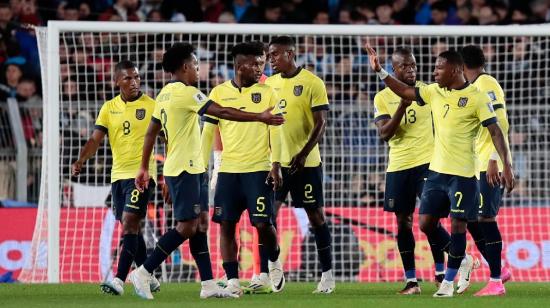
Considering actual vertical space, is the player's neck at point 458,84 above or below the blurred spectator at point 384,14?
below

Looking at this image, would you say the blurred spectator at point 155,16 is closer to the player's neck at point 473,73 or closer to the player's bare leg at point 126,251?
the player's bare leg at point 126,251

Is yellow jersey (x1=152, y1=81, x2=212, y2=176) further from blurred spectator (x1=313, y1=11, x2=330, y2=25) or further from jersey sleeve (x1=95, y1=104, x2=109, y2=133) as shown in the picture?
blurred spectator (x1=313, y1=11, x2=330, y2=25)

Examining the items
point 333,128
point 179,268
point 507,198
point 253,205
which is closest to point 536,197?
point 507,198

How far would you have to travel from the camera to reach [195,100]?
10.5 meters

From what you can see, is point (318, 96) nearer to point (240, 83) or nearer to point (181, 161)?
point (240, 83)

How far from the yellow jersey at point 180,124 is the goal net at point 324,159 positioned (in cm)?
345

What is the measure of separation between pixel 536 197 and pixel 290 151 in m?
5.50

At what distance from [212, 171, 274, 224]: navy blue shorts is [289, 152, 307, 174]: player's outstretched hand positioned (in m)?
0.67

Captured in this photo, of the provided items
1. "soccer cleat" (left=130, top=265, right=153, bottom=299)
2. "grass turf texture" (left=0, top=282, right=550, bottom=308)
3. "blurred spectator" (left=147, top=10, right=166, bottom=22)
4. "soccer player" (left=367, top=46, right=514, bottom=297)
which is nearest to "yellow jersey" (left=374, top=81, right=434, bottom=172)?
"soccer player" (left=367, top=46, right=514, bottom=297)

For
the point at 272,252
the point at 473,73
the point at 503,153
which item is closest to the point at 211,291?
the point at 272,252

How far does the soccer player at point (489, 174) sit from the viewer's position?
1103cm

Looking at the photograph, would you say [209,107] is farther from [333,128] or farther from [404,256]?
[333,128]

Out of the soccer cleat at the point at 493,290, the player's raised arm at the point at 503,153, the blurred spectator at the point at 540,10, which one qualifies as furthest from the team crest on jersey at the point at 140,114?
the blurred spectator at the point at 540,10

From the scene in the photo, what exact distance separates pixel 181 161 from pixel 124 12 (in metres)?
8.98
